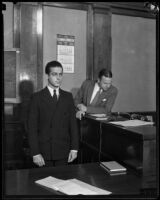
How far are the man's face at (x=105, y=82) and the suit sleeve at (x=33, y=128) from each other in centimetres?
141

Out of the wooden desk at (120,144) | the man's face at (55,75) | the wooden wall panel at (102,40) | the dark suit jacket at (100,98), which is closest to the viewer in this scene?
the wooden desk at (120,144)

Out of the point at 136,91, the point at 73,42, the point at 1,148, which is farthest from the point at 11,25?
the point at 1,148

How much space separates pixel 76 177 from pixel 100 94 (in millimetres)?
2223

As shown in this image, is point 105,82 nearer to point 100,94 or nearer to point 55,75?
point 100,94

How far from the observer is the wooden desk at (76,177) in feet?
5.63

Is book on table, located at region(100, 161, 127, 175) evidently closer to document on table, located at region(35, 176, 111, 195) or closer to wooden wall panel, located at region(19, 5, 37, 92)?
document on table, located at region(35, 176, 111, 195)

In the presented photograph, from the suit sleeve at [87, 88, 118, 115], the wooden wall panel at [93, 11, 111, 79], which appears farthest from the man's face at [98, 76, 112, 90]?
the wooden wall panel at [93, 11, 111, 79]

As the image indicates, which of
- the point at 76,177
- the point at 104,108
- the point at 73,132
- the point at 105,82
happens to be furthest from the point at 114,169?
the point at 105,82

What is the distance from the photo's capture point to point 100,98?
4.07m

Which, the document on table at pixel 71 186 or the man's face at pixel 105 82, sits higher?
the man's face at pixel 105 82

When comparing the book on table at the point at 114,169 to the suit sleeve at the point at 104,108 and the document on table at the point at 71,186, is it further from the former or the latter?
the suit sleeve at the point at 104,108

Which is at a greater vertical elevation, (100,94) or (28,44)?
(28,44)

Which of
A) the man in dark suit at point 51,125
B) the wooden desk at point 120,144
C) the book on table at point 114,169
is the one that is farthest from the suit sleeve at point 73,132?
the book on table at point 114,169

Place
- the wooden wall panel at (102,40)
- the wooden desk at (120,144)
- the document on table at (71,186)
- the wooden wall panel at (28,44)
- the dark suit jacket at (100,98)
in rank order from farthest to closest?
the wooden wall panel at (102,40) → the wooden wall panel at (28,44) → the dark suit jacket at (100,98) → the wooden desk at (120,144) → the document on table at (71,186)
